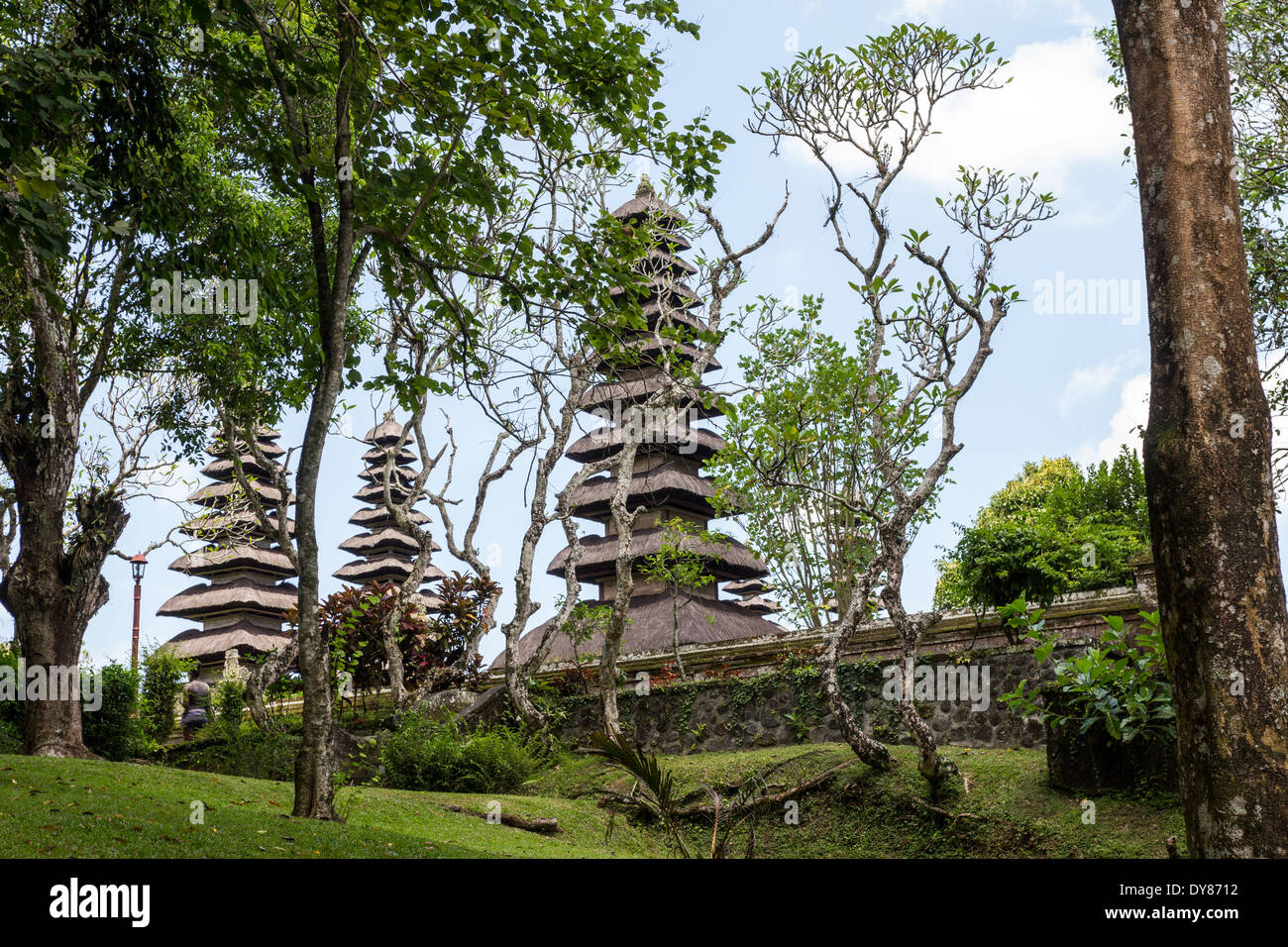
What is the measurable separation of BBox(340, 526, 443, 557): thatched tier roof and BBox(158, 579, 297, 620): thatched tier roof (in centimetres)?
529

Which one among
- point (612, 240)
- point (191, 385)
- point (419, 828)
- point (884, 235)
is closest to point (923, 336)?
point (884, 235)

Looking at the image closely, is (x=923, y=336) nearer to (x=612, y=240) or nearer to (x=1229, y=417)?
(x=612, y=240)

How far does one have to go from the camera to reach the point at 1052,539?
48.1 feet

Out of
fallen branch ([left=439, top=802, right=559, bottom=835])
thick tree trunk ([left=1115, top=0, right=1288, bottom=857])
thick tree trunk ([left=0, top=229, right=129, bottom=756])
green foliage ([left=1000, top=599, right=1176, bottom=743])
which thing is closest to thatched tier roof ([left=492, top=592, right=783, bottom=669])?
fallen branch ([left=439, top=802, right=559, bottom=835])

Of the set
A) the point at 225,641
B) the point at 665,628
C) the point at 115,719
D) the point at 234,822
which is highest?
the point at 665,628

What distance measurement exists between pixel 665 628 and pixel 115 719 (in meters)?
12.8

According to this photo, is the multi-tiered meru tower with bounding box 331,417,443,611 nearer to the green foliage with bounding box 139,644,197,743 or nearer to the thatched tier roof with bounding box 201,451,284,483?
the thatched tier roof with bounding box 201,451,284,483

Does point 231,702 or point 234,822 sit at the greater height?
point 231,702

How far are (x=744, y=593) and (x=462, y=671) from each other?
2992 cm

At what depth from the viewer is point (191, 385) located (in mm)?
16141

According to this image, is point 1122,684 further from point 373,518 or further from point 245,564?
point 373,518

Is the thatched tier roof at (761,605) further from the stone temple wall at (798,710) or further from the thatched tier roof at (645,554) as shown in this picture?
the stone temple wall at (798,710)

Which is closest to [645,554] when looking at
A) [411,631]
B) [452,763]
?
[411,631]

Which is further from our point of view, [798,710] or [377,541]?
[377,541]
